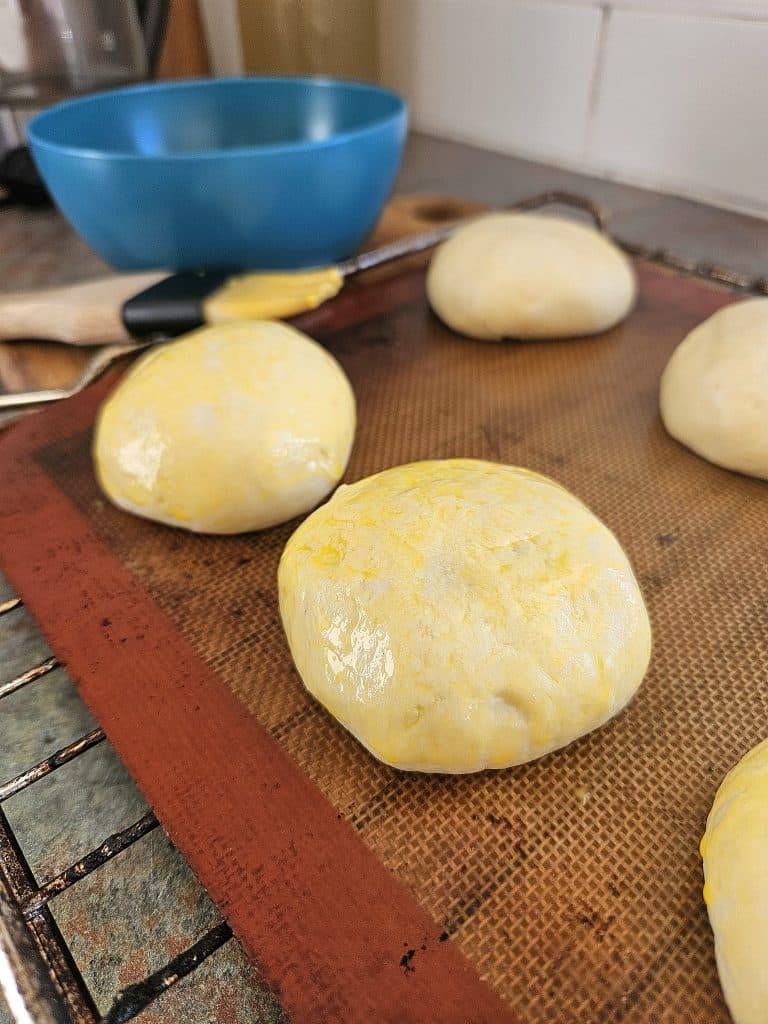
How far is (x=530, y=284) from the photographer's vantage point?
124cm

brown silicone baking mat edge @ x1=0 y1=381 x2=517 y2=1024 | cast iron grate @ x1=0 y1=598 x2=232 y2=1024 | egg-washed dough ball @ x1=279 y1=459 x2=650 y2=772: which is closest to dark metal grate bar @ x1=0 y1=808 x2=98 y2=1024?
cast iron grate @ x1=0 y1=598 x2=232 y2=1024

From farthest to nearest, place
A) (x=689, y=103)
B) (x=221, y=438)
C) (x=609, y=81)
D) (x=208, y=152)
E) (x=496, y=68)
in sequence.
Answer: (x=496, y=68) < (x=609, y=81) < (x=689, y=103) < (x=208, y=152) < (x=221, y=438)

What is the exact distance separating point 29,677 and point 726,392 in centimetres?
94

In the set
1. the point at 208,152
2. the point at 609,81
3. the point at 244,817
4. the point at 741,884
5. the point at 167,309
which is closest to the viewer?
the point at 741,884

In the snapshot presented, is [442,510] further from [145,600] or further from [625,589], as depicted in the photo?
[145,600]

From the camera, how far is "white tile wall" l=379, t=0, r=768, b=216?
1595 mm

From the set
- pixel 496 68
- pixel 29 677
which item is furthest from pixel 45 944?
pixel 496 68

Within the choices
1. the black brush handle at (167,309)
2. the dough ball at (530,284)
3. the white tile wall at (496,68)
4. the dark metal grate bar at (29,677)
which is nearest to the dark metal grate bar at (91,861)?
the dark metal grate bar at (29,677)

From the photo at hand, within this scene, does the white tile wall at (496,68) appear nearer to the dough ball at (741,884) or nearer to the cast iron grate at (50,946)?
the dough ball at (741,884)

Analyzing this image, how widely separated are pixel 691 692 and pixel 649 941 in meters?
0.27

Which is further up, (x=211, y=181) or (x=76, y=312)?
(x=211, y=181)

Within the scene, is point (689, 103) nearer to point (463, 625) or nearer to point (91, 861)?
point (463, 625)

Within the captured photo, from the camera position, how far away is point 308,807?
2.24ft

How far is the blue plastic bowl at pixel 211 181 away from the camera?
124 cm
